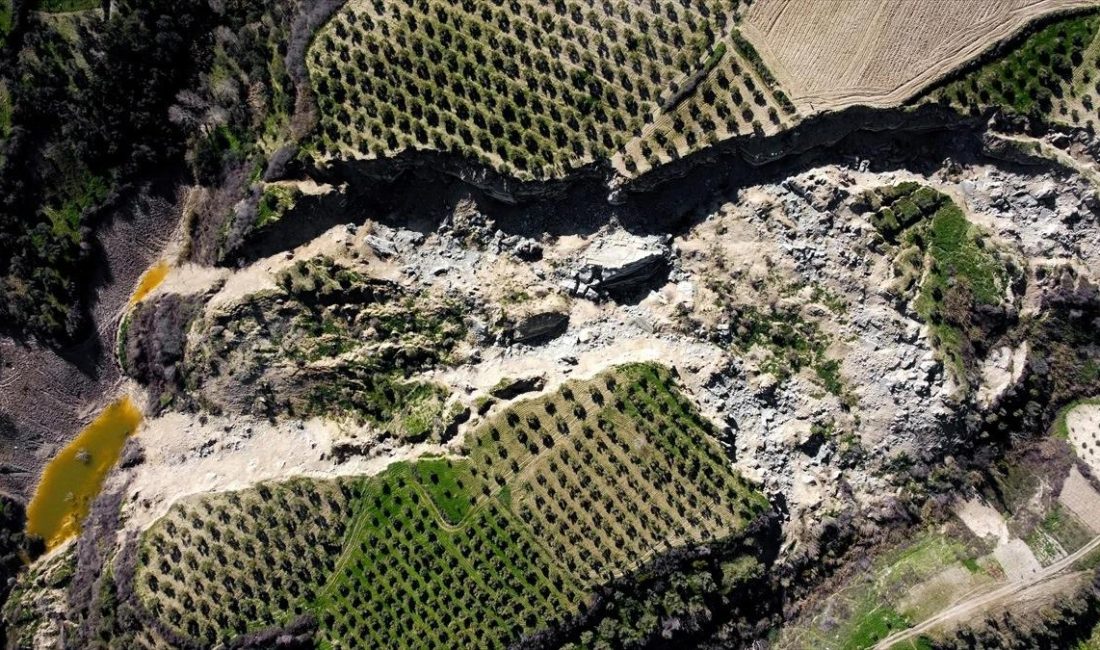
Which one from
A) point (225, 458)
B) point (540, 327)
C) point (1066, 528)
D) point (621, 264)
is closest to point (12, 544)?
point (225, 458)

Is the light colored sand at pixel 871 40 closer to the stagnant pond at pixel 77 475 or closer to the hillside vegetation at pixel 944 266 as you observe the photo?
the hillside vegetation at pixel 944 266

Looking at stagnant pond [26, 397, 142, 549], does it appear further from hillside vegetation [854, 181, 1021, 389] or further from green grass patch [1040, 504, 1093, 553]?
green grass patch [1040, 504, 1093, 553]

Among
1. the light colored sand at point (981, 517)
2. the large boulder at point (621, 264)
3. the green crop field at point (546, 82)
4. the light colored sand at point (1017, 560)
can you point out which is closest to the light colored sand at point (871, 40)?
the green crop field at point (546, 82)

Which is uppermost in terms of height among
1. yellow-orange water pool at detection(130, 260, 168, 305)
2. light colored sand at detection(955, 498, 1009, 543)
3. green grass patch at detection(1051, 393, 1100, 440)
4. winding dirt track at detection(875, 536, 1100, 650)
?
yellow-orange water pool at detection(130, 260, 168, 305)

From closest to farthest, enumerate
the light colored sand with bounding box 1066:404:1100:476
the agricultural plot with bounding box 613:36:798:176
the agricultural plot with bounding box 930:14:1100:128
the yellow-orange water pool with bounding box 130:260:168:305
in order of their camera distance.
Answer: the agricultural plot with bounding box 930:14:1100:128 < the light colored sand with bounding box 1066:404:1100:476 < the agricultural plot with bounding box 613:36:798:176 < the yellow-orange water pool with bounding box 130:260:168:305

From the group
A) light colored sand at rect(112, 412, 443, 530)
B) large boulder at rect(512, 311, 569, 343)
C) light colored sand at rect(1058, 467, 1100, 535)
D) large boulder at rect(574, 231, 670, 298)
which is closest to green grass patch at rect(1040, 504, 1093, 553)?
light colored sand at rect(1058, 467, 1100, 535)
